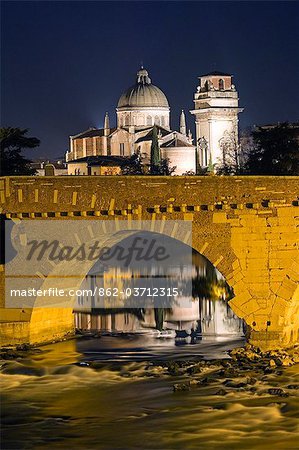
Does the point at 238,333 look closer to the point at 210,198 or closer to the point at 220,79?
the point at 210,198

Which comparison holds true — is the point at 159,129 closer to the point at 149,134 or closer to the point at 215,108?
the point at 149,134

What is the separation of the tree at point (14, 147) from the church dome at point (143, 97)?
96295mm

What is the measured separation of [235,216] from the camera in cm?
2531

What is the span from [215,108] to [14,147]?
106692mm

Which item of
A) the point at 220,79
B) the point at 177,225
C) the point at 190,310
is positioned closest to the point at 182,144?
the point at 220,79

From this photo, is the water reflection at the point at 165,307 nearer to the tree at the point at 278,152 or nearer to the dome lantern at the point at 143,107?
the tree at the point at 278,152

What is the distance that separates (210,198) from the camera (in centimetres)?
2533

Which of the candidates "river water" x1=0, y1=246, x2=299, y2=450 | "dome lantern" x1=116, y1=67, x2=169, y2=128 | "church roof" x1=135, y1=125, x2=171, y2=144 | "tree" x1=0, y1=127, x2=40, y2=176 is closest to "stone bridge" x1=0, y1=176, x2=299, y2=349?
"river water" x1=0, y1=246, x2=299, y2=450

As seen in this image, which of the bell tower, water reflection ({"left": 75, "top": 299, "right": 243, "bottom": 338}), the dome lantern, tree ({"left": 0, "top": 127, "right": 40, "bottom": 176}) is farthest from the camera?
the bell tower

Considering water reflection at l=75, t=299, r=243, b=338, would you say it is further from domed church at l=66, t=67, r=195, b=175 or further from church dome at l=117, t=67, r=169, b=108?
church dome at l=117, t=67, r=169, b=108

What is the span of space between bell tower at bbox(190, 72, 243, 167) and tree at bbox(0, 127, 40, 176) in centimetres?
10404

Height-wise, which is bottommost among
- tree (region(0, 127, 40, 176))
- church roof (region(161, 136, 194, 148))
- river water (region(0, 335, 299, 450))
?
river water (region(0, 335, 299, 450))

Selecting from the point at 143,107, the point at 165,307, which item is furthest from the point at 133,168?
the point at 165,307

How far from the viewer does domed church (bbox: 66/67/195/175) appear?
407ft
